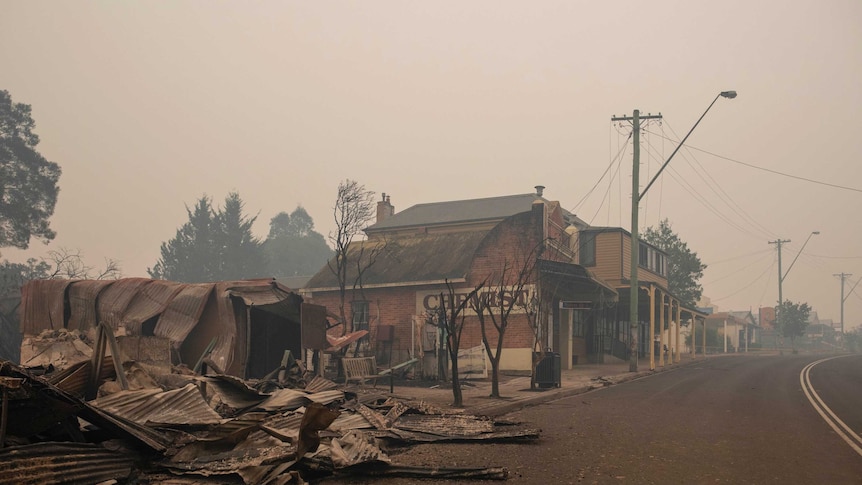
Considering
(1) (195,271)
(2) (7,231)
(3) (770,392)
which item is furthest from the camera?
(1) (195,271)

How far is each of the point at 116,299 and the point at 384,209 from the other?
3212 centimetres

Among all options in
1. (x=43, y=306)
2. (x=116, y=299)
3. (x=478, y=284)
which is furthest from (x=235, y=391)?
(x=478, y=284)

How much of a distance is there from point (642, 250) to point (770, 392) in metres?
23.6

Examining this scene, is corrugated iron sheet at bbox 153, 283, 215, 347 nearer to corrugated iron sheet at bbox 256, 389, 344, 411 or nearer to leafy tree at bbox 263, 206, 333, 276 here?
corrugated iron sheet at bbox 256, 389, 344, 411

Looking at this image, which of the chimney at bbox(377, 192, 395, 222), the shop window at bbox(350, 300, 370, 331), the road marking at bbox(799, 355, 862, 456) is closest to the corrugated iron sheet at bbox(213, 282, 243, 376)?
the road marking at bbox(799, 355, 862, 456)

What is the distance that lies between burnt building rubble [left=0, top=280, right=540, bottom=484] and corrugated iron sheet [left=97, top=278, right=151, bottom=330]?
1894 mm

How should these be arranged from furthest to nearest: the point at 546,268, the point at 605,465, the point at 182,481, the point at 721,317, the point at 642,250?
the point at 721,317 → the point at 642,250 → the point at 546,268 → the point at 605,465 → the point at 182,481

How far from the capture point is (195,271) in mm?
66250

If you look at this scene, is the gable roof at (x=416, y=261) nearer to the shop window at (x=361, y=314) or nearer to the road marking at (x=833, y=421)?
the shop window at (x=361, y=314)

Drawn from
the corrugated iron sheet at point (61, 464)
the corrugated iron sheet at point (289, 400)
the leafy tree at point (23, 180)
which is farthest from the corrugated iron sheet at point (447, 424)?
the leafy tree at point (23, 180)

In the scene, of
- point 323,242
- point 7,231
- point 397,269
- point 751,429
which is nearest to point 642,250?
point 397,269

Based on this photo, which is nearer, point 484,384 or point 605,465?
point 605,465

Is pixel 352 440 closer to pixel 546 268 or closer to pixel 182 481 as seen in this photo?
pixel 182 481

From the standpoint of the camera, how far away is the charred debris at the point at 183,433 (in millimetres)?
7027
